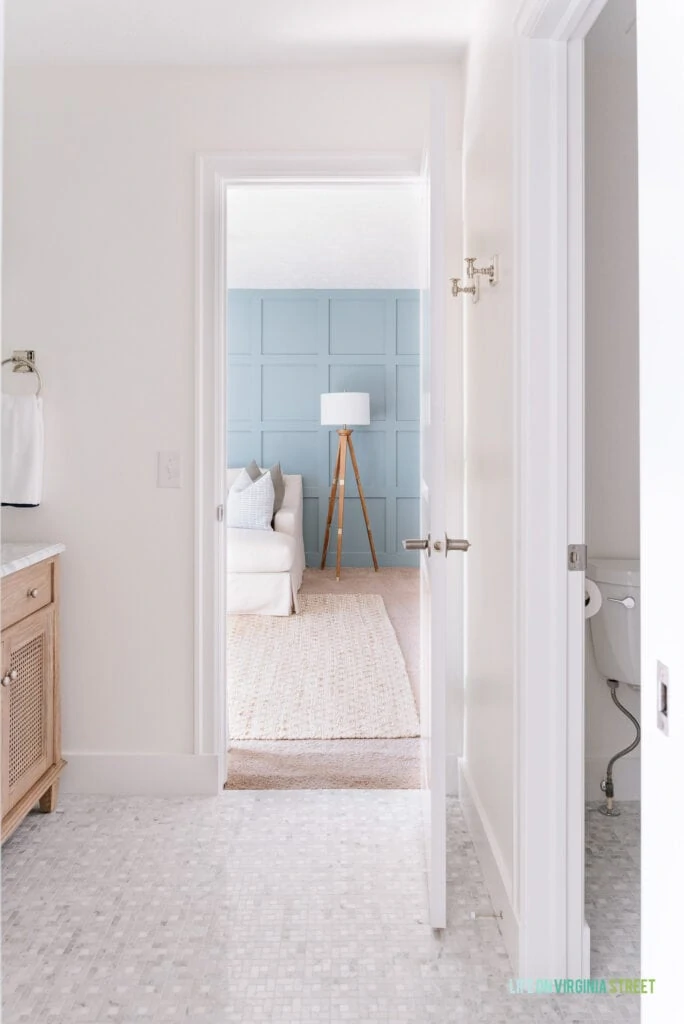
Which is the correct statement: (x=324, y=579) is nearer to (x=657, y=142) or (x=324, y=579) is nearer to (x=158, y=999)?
(x=158, y=999)

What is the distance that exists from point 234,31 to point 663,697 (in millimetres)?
2440

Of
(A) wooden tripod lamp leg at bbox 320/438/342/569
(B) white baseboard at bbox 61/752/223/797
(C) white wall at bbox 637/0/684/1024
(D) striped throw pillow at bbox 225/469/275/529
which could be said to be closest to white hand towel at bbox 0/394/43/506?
(B) white baseboard at bbox 61/752/223/797

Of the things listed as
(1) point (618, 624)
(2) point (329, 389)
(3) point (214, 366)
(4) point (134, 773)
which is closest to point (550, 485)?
(1) point (618, 624)

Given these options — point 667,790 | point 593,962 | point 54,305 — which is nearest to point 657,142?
point 667,790

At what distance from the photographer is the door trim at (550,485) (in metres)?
1.69

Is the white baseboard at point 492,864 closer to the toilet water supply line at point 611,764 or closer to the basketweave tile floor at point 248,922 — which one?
the basketweave tile floor at point 248,922

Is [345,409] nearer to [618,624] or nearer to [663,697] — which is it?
[618,624]

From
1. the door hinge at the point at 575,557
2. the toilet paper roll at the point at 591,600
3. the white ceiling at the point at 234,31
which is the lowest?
the toilet paper roll at the point at 591,600

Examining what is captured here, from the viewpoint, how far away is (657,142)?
746 mm

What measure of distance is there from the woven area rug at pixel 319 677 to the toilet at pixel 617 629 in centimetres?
102

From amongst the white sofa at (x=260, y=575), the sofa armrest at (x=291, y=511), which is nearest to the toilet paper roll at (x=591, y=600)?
the white sofa at (x=260, y=575)

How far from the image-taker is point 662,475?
0.74 meters

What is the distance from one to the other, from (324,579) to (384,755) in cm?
370

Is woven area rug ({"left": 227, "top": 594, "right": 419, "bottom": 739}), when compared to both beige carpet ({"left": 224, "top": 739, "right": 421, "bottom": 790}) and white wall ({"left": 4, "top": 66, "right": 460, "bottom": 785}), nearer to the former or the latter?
beige carpet ({"left": 224, "top": 739, "right": 421, "bottom": 790})
